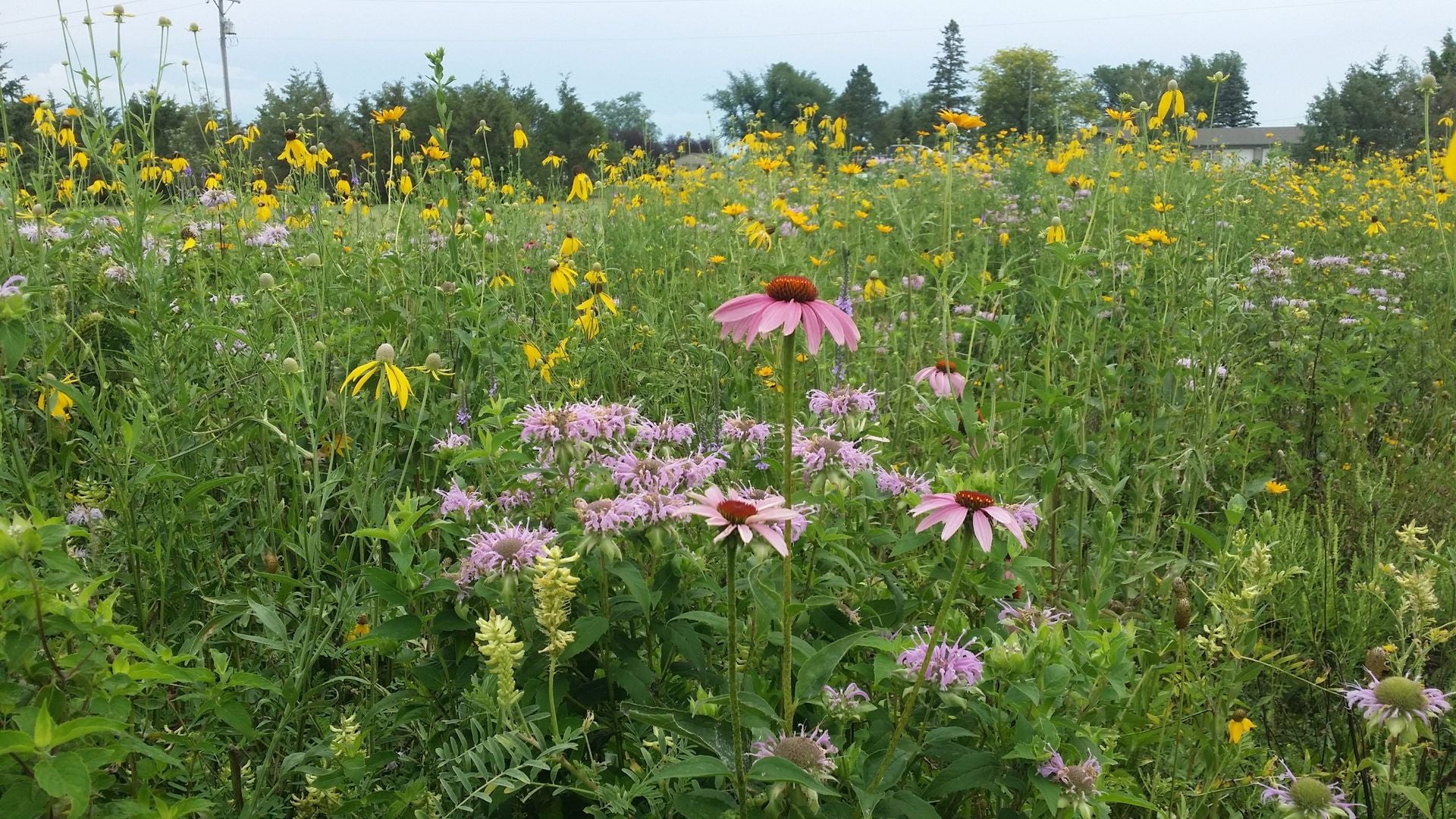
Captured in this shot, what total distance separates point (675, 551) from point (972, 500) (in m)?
0.51

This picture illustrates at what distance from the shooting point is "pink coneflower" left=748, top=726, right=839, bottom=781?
1075mm

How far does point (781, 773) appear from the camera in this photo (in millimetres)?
975

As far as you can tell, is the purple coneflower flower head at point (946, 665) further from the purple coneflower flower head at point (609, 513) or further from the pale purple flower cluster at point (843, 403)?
the pale purple flower cluster at point (843, 403)

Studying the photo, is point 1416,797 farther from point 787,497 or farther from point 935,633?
point 787,497

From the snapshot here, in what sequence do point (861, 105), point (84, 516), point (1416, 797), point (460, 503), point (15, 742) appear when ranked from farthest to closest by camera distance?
point (861, 105) < point (84, 516) < point (460, 503) < point (1416, 797) < point (15, 742)

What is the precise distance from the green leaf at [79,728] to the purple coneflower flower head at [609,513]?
1.92ft

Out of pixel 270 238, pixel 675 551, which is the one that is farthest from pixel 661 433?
pixel 270 238

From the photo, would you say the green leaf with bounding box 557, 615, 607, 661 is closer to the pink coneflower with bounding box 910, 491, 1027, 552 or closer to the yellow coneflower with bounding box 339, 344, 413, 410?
the pink coneflower with bounding box 910, 491, 1027, 552

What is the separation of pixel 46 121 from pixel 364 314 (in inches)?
88.3

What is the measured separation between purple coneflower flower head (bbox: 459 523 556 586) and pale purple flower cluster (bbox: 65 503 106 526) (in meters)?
1.02

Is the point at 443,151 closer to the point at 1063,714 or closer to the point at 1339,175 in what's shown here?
the point at 1063,714

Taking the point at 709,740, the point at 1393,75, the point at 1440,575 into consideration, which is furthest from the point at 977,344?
the point at 1393,75

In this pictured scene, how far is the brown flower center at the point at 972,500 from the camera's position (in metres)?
1.04

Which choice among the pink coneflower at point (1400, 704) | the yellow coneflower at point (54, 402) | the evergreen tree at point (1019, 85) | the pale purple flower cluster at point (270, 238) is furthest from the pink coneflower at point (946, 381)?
the evergreen tree at point (1019, 85)
